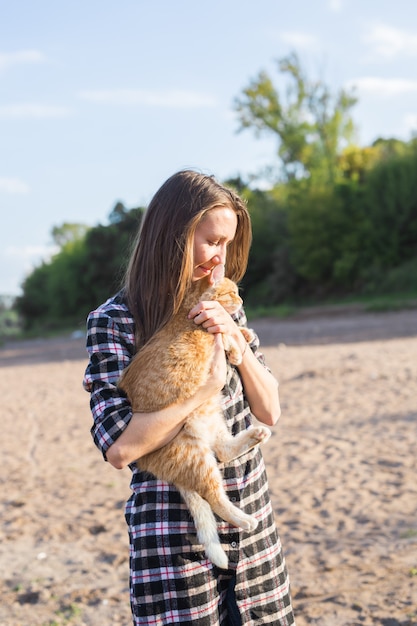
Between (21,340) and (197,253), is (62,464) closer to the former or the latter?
(197,253)

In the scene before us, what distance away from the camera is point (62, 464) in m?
7.84

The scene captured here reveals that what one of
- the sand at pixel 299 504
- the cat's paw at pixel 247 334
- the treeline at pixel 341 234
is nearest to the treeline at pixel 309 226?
the treeline at pixel 341 234

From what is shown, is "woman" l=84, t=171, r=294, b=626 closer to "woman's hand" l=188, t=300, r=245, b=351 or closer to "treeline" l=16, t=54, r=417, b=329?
"woman's hand" l=188, t=300, r=245, b=351

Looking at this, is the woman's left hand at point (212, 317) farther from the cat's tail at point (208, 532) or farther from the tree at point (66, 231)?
the tree at point (66, 231)

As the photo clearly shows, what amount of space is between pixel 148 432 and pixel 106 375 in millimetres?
211

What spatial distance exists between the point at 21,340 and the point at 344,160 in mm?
17718

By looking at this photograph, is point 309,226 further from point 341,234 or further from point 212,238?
point 212,238

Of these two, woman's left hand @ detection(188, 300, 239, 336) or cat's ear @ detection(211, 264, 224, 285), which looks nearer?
woman's left hand @ detection(188, 300, 239, 336)

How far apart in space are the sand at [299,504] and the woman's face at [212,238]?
2.63m

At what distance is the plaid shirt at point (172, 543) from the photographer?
1.92 meters

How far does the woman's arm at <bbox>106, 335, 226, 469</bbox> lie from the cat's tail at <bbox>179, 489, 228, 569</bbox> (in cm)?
19

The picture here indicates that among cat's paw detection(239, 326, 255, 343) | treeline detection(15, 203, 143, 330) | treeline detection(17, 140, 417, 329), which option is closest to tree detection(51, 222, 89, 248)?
treeline detection(15, 203, 143, 330)

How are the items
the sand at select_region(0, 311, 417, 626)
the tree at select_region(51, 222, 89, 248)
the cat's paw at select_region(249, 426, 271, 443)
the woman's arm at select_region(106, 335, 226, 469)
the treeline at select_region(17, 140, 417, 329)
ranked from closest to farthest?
the woman's arm at select_region(106, 335, 226, 469) < the cat's paw at select_region(249, 426, 271, 443) < the sand at select_region(0, 311, 417, 626) < the treeline at select_region(17, 140, 417, 329) < the tree at select_region(51, 222, 89, 248)

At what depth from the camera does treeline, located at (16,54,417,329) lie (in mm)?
28156
